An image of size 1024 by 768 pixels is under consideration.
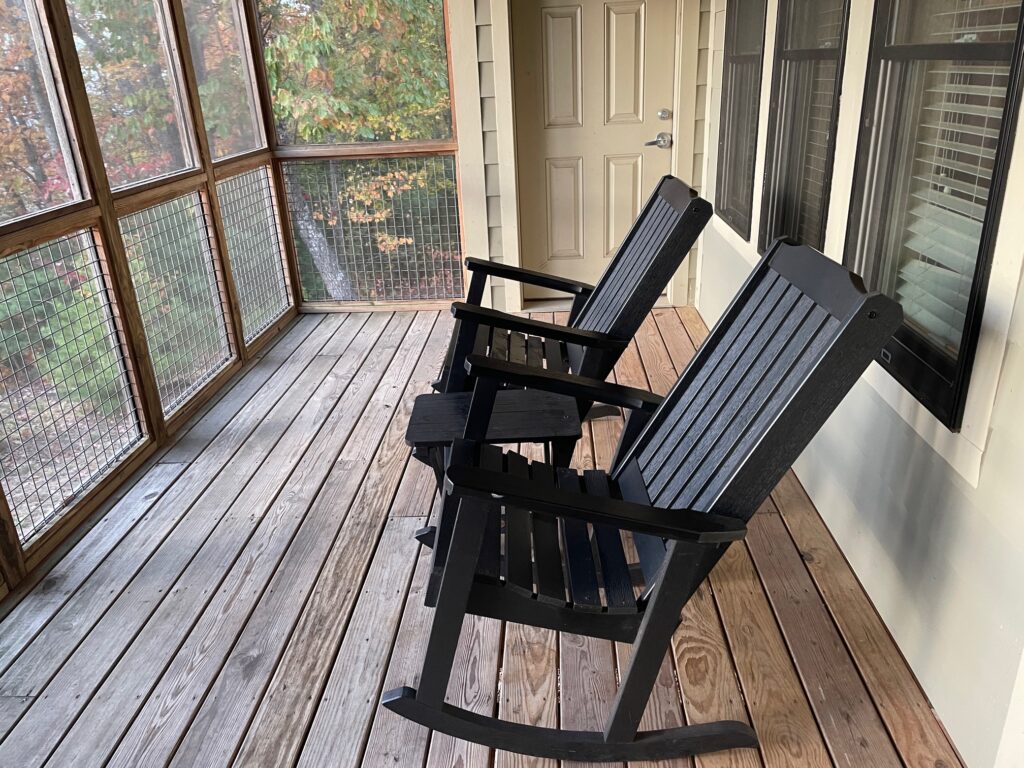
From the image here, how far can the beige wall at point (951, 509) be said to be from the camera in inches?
52.5

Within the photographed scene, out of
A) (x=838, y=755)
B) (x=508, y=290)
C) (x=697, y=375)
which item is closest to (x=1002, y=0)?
(x=697, y=375)

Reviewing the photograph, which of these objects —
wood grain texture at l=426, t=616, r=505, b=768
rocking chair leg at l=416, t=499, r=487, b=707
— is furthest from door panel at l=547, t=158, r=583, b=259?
rocking chair leg at l=416, t=499, r=487, b=707

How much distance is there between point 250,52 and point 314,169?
2.09ft

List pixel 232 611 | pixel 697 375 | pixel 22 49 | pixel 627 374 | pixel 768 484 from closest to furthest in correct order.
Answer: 1. pixel 768 484
2. pixel 697 375
3. pixel 232 611
4. pixel 22 49
5. pixel 627 374

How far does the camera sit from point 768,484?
4.52ft

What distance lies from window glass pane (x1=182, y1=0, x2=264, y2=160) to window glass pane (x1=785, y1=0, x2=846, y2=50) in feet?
7.96

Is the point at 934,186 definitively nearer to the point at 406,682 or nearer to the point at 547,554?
the point at 547,554

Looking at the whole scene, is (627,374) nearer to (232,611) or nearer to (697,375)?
(697,375)

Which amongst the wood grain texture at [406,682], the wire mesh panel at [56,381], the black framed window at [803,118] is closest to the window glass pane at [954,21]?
the black framed window at [803,118]

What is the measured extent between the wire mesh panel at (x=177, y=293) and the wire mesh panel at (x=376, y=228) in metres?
0.94

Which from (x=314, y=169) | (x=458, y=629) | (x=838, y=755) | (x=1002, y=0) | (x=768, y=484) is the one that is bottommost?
(x=838, y=755)

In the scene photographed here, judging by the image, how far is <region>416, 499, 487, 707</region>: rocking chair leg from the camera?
1.38 metres

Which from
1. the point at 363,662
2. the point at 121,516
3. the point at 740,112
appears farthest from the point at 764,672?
the point at 740,112

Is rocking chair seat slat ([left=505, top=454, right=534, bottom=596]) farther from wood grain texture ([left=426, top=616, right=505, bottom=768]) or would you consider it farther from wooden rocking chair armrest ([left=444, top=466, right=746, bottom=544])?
wood grain texture ([left=426, top=616, right=505, bottom=768])
